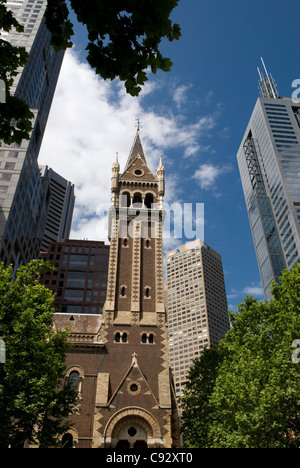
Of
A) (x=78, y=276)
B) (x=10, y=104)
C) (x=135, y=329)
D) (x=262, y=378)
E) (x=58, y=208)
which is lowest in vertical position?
(x=10, y=104)

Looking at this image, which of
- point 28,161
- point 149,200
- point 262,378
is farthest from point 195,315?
point 262,378

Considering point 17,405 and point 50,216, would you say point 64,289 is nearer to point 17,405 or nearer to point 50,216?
point 50,216

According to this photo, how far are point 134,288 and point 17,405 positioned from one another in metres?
24.7

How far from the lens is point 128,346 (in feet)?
127

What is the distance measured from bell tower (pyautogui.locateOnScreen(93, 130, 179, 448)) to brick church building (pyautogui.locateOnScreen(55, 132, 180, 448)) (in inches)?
3.3

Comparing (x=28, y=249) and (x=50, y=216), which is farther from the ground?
(x=50, y=216)

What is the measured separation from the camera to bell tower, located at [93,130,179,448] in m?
34.4

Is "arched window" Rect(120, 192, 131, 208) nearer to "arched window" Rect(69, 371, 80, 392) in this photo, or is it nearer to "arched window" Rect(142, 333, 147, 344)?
"arched window" Rect(142, 333, 147, 344)

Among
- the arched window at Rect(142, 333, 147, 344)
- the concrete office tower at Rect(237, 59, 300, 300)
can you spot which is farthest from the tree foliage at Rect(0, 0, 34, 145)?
the concrete office tower at Rect(237, 59, 300, 300)

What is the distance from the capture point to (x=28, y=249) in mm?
90688

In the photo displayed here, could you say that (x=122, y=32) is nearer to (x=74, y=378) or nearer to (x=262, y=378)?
(x=262, y=378)

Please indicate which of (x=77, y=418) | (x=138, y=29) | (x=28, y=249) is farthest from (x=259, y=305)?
(x=28, y=249)

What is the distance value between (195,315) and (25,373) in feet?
554

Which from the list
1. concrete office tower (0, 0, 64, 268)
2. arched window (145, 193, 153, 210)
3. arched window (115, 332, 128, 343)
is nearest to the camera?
arched window (115, 332, 128, 343)
